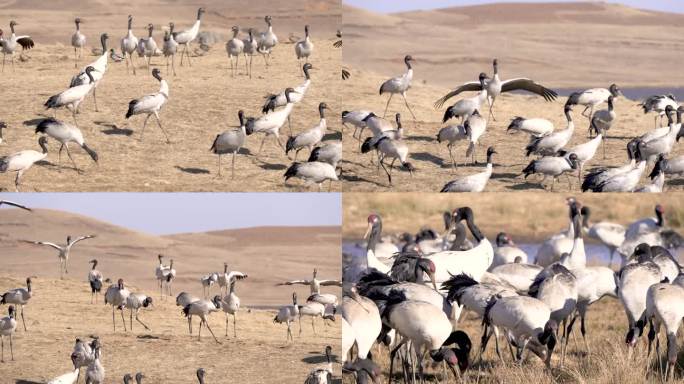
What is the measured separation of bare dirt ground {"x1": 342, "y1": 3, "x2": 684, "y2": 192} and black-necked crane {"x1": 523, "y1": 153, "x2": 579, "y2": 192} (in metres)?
0.62

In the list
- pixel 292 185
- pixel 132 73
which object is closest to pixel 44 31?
pixel 132 73

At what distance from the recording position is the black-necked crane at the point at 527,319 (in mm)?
9328

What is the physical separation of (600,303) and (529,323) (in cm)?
616

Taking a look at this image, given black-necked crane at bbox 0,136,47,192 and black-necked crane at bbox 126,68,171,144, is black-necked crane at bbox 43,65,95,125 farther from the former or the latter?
black-necked crane at bbox 0,136,47,192

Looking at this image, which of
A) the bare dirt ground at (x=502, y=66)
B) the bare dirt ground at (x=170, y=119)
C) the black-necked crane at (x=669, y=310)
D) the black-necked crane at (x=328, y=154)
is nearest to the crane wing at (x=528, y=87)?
the bare dirt ground at (x=502, y=66)

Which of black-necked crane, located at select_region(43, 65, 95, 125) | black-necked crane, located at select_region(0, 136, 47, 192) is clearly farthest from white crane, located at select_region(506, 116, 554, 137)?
black-necked crane, located at select_region(0, 136, 47, 192)

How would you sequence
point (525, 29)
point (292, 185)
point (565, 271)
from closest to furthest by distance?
point (565, 271)
point (292, 185)
point (525, 29)

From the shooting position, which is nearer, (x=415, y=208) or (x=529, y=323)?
(x=529, y=323)

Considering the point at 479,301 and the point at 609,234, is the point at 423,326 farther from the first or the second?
the point at 609,234

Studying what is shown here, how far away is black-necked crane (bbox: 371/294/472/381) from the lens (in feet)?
29.7

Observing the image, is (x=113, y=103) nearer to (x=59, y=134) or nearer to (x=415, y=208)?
(x=59, y=134)

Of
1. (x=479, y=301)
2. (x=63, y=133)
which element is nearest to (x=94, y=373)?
(x=63, y=133)

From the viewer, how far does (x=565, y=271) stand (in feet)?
34.3

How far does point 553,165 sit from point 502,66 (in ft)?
134
